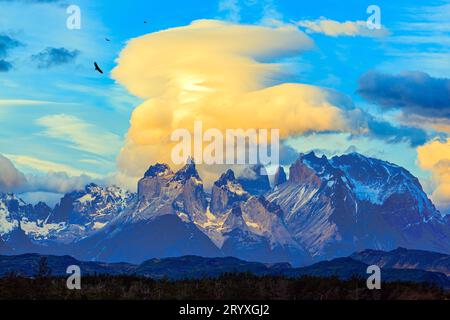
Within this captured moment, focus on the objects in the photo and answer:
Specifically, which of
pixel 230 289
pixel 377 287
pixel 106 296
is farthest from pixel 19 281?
pixel 377 287

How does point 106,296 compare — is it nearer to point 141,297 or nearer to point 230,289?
point 141,297
